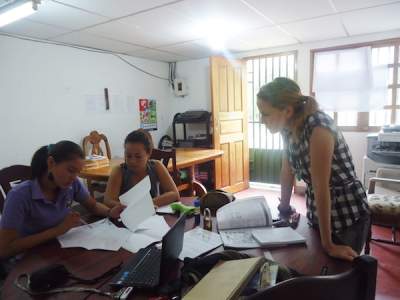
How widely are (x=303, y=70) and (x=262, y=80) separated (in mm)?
1279

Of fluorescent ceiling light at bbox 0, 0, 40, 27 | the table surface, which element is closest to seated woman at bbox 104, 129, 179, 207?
the table surface

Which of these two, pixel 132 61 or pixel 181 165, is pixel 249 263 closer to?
pixel 181 165

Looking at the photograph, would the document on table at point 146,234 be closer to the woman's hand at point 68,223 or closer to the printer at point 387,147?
the woman's hand at point 68,223

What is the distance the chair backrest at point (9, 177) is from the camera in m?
2.19

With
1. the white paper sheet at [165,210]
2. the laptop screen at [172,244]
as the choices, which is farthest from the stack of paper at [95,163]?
the laptop screen at [172,244]

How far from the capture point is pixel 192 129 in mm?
4895

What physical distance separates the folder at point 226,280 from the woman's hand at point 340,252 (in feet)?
1.04

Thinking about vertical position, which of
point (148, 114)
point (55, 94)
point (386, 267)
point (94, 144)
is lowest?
point (386, 267)

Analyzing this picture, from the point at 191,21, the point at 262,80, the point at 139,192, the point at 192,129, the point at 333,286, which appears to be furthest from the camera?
the point at 262,80

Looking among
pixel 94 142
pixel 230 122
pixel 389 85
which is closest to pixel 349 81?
pixel 389 85

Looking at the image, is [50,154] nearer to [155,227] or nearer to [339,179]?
[155,227]

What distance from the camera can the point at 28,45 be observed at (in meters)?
3.05

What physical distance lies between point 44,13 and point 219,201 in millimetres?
2098

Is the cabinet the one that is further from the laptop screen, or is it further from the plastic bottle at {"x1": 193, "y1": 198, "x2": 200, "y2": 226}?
the laptop screen
